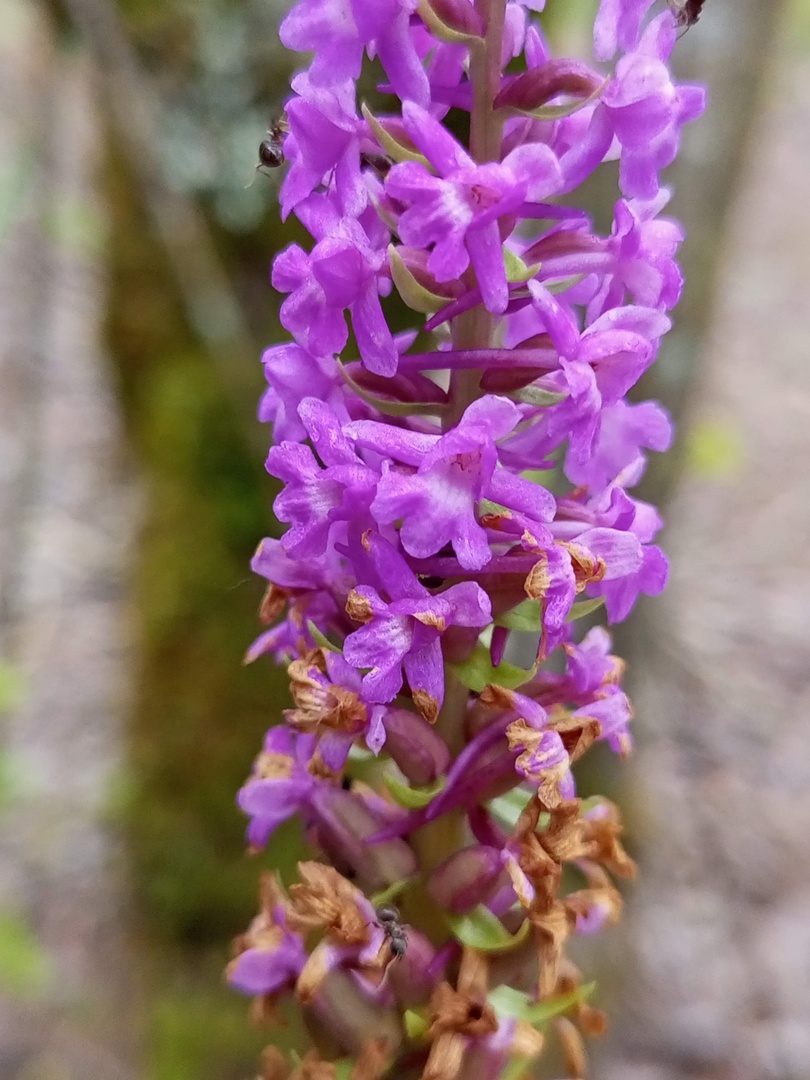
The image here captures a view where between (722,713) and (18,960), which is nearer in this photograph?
(18,960)

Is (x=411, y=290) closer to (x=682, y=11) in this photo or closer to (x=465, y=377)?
(x=465, y=377)

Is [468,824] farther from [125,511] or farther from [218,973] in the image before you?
[125,511]

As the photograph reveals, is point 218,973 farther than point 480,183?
Yes

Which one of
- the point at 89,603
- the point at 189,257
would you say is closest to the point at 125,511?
the point at 89,603

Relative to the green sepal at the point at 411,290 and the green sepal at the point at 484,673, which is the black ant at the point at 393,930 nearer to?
the green sepal at the point at 484,673

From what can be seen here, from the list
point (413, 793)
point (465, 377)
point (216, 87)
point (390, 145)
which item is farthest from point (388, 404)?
point (216, 87)
